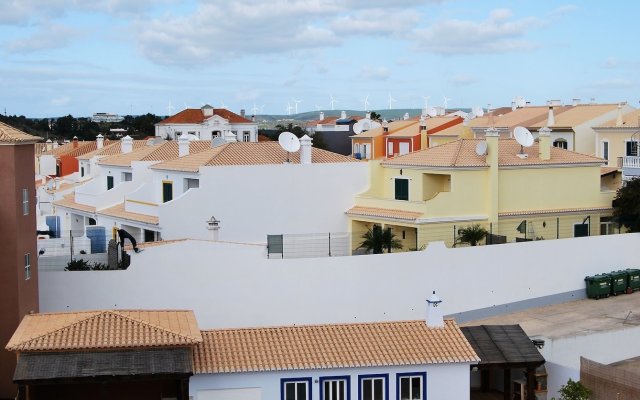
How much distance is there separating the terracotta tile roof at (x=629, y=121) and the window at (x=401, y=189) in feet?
45.2

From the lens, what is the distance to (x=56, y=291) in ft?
95.5

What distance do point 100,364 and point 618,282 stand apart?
74.2 ft

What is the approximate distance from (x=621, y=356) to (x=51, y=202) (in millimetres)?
30608

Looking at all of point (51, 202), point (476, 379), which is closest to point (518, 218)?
point (476, 379)

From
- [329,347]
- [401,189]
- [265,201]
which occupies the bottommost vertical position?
[329,347]

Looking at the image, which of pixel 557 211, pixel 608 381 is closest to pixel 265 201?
pixel 557 211

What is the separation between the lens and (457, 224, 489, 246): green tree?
3750 cm

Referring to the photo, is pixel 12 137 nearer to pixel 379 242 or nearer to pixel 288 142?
pixel 379 242

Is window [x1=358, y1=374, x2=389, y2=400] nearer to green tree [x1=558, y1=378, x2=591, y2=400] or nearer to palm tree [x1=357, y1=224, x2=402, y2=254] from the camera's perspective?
green tree [x1=558, y1=378, x2=591, y2=400]

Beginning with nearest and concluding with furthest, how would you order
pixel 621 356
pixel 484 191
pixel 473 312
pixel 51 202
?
pixel 621 356, pixel 473 312, pixel 484 191, pixel 51 202

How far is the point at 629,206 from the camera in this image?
41.2m

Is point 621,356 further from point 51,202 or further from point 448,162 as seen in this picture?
point 51,202

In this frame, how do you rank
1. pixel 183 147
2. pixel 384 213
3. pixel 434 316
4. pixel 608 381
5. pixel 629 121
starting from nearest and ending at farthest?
pixel 434 316
pixel 608 381
pixel 384 213
pixel 183 147
pixel 629 121

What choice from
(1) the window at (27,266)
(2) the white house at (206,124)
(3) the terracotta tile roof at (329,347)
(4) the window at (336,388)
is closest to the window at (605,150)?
(3) the terracotta tile roof at (329,347)
